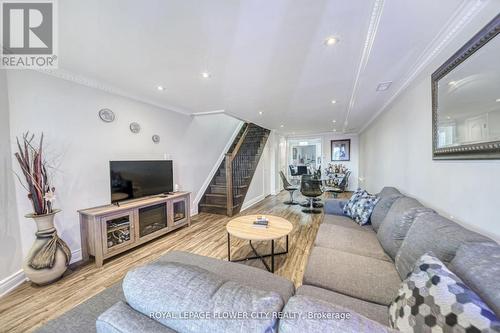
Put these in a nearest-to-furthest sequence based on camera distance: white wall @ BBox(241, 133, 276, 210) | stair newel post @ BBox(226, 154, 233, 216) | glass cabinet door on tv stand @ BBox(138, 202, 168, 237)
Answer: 1. glass cabinet door on tv stand @ BBox(138, 202, 168, 237)
2. stair newel post @ BBox(226, 154, 233, 216)
3. white wall @ BBox(241, 133, 276, 210)

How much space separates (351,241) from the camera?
1925 millimetres

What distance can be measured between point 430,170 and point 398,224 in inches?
30.5

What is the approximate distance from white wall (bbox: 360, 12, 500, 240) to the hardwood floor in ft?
4.97

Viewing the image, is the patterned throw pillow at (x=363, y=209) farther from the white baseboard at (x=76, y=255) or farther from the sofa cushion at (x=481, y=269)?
the white baseboard at (x=76, y=255)

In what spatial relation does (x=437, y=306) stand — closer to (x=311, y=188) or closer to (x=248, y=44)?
(x=248, y=44)

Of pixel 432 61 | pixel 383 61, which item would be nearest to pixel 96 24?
pixel 383 61

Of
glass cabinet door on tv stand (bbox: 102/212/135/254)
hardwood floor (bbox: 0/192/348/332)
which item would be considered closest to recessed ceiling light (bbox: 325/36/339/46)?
hardwood floor (bbox: 0/192/348/332)

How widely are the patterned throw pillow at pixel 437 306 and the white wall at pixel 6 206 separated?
3228 millimetres

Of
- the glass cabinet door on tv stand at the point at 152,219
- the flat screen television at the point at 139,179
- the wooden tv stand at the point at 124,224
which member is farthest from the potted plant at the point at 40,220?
the glass cabinet door on tv stand at the point at 152,219

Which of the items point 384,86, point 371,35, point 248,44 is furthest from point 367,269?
point 384,86

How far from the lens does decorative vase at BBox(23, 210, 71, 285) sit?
1888mm

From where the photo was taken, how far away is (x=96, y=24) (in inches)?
57.7

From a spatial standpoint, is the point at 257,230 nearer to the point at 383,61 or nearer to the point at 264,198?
the point at 383,61

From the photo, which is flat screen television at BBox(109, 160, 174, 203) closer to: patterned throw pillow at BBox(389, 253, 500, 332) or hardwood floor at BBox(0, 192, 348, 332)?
hardwood floor at BBox(0, 192, 348, 332)
